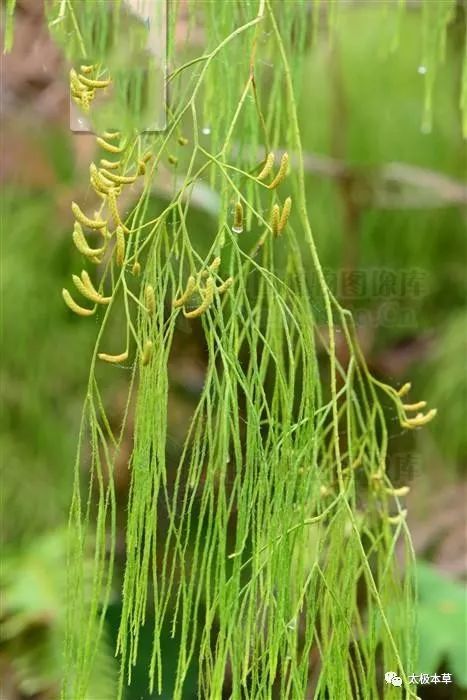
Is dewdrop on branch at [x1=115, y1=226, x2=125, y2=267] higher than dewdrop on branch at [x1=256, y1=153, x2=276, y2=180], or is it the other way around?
dewdrop on branch at [x1=256, y1=153, x2=276, y2=180]

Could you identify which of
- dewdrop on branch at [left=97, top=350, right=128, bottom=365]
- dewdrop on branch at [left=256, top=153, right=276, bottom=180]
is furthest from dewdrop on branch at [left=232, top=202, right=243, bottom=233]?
dewdrop on branch at [left=97, top=350, right=128, bottom=365]

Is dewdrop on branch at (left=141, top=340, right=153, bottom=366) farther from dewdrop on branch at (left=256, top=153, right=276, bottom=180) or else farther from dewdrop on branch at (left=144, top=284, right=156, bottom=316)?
dewdrop on branch at (left=256, top=153, right=276, bottom=180)

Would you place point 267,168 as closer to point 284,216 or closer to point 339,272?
point 284,216

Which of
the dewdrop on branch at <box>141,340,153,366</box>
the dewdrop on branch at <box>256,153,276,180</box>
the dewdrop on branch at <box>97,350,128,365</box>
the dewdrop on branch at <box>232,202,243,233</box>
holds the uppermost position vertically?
the dewdrop on branch at <box>256,153,276,180</box>

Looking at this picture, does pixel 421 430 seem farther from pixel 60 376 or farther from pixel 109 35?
pixel 109 35

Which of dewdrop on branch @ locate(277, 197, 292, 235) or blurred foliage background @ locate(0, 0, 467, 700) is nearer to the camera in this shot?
dewdrop on branch @ locate(277, 197, 292, 235)

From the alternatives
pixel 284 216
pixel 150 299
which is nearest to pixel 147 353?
pixel 150 299
